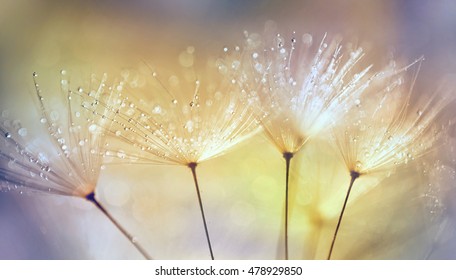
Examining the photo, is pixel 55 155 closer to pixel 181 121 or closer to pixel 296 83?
pixel 181 121

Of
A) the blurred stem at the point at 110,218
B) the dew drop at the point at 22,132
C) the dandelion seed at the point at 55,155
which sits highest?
the dew drop at the point at 22,132

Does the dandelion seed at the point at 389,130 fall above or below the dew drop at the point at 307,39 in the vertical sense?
below

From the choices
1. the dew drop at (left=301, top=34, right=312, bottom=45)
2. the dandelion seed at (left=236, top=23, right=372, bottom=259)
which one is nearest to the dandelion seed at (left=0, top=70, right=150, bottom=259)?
the dandelion seed at (left=236, top=23, right=372, bottom=259)

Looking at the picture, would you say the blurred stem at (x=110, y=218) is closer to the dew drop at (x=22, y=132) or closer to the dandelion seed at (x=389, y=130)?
the dew drop at (x=22, y=132)

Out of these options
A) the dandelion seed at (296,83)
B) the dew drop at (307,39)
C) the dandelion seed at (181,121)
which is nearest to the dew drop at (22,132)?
the dandelion seed at (181,121)

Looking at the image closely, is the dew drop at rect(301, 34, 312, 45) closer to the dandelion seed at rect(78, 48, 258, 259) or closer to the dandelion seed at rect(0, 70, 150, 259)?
the dandelion seed at rect(78, 48, 258, 259)
